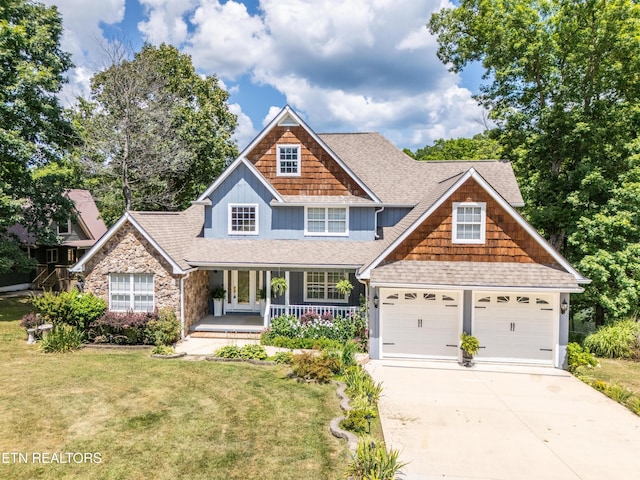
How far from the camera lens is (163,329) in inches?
578

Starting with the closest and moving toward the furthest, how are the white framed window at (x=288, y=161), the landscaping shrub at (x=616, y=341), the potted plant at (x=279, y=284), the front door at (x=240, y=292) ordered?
the landscaping shrub at (x=616, y=341) → the potted plant at (x=279, y=284) → the white framed window at (x=288, y=161) → the front door at (x=240, y=292)

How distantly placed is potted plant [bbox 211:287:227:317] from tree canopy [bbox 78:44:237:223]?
12.5 m

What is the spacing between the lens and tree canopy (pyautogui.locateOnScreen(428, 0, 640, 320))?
1700cm

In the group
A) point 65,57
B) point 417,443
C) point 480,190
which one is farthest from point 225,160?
point 417,443

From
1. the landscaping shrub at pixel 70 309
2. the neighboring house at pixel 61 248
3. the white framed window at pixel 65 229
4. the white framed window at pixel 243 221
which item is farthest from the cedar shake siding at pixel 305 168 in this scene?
the white framed window at pixel 65 229

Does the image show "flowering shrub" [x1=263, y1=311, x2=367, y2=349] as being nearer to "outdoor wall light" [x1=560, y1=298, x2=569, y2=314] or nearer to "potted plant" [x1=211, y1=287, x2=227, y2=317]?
"potted plant" [x1=211, y1=287, x2=227, y2=317]

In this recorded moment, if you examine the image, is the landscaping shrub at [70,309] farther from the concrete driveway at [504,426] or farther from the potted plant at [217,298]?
the concrete driveway at [504,426]

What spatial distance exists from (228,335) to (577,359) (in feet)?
43.1

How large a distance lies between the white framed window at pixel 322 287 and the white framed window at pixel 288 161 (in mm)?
4985

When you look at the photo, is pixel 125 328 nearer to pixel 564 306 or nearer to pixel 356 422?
pixel 356 422

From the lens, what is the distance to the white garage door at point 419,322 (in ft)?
45.0

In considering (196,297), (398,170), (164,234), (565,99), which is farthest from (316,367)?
(565,99)

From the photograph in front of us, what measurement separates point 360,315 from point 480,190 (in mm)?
6719

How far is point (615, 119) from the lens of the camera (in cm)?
1723
